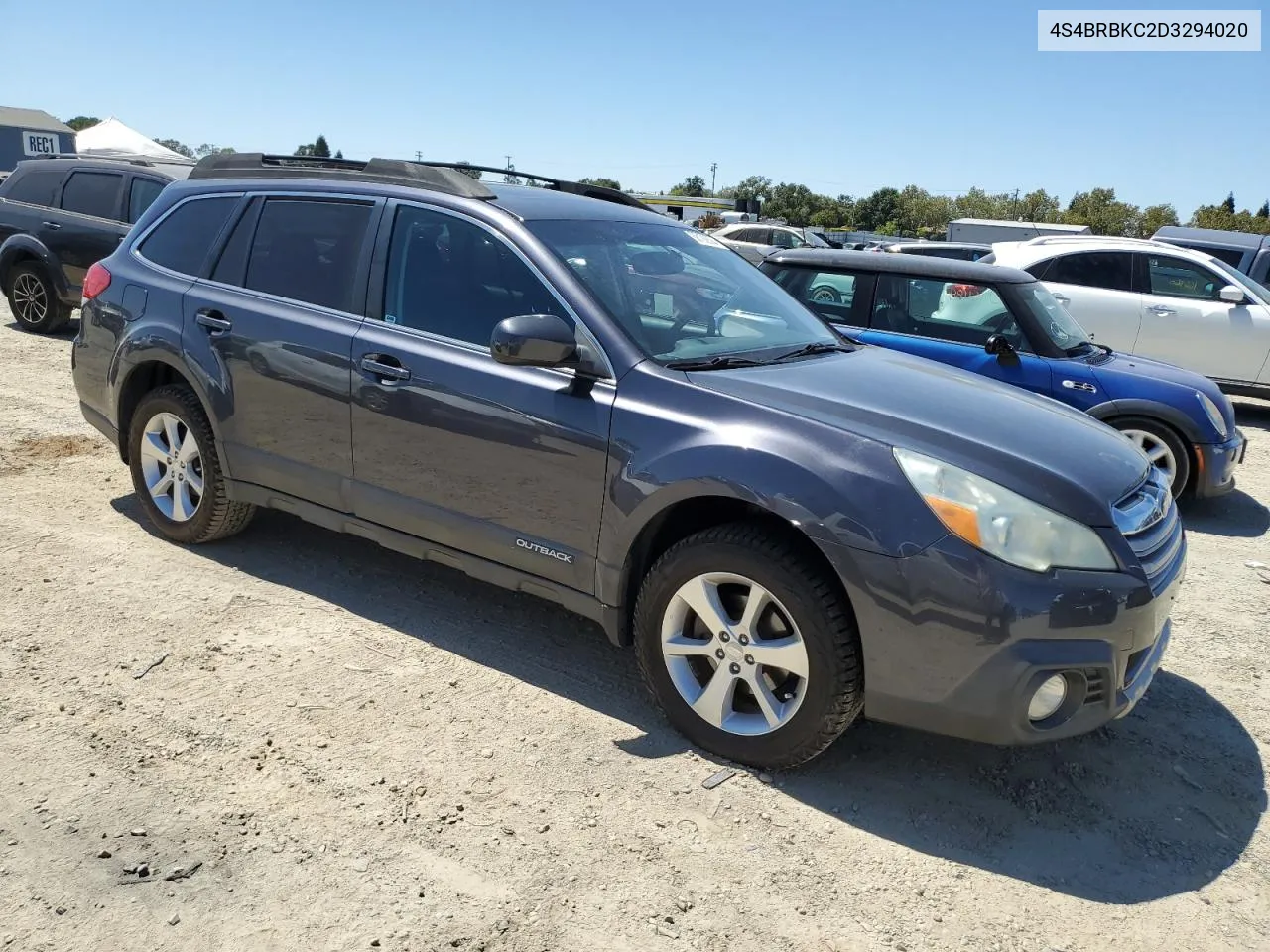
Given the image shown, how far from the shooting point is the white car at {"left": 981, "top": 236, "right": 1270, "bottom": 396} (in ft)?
31.8

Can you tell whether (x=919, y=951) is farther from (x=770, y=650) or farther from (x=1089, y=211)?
(x=1089, y=211)

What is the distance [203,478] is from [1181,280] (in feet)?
30.2

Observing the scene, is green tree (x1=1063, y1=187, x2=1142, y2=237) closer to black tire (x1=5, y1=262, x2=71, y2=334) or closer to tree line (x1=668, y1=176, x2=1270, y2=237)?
tree line (x1=668, y1=176, x2=1270, y2=237)

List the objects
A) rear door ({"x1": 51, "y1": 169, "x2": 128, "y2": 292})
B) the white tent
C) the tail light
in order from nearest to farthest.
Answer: the tail light
rear door ({"x1": 51, "y1": 169, "x2": 128, "y2": 292})
the white tent

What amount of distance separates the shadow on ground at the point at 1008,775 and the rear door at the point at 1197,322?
6794 millimetres

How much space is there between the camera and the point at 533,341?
327cm

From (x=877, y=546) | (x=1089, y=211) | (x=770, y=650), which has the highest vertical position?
(x=1089, y=211)

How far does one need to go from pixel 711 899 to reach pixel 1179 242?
14.3 meters

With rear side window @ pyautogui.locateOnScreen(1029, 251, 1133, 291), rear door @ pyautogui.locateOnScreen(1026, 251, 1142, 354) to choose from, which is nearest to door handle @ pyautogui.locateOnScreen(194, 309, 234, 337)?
rear door @ pyautogui.locateOnScreen(1026, 251, 1142, 354)

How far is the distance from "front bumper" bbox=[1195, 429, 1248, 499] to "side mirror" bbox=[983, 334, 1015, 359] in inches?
54.4

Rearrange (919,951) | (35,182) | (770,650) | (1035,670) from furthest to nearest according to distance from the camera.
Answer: (35,182)
(770,650)
(1035,670)
(919,951)

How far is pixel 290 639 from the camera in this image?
3953mm

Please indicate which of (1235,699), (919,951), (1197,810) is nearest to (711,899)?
(919,951)

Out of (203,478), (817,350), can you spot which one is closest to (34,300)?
(203,478)
